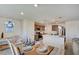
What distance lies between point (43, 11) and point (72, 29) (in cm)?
65

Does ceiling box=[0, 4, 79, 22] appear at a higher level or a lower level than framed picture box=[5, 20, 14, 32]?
higher

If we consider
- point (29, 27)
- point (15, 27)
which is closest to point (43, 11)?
point (29, 27)

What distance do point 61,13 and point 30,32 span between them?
683mm

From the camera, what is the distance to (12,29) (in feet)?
8.04

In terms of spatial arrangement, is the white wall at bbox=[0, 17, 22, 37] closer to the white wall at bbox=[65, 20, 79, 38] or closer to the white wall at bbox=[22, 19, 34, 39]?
the white wall at bbox=[22, 19, 34, 39]

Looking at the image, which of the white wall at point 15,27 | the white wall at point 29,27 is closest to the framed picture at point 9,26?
the white wall at point 15,27

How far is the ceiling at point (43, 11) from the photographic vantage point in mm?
2316

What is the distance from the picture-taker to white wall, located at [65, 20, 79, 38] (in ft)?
7.86

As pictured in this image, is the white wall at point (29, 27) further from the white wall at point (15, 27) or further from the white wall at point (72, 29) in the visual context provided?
the white wall at point (72, 29)

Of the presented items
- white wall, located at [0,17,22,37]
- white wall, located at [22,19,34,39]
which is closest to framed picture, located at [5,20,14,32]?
white wall, located at [0,17,22,37]

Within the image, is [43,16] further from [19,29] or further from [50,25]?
[19,29]

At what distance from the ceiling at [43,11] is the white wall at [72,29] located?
10cm

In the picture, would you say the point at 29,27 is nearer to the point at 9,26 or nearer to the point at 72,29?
the point at 9,26

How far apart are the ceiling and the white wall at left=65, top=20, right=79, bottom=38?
96mm
